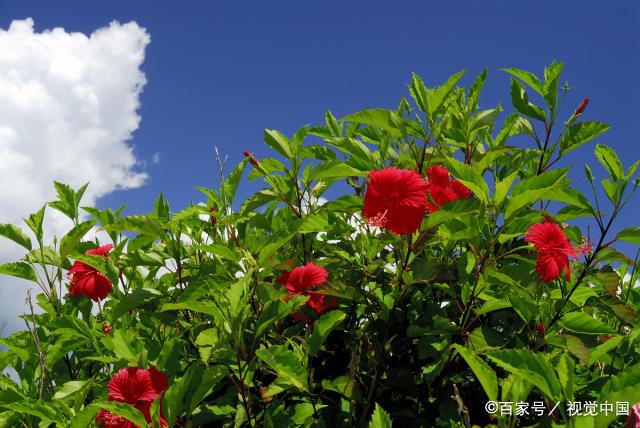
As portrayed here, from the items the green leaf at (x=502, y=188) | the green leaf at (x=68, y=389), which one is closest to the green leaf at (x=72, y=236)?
the green leaf at (x=68, y=389)

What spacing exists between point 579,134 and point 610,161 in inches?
10.8

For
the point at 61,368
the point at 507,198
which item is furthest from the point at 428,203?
the point at 61,368

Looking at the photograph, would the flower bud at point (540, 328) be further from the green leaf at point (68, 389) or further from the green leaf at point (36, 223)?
the green leaf at point (36, 223)

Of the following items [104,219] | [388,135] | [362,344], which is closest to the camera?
[362,344]

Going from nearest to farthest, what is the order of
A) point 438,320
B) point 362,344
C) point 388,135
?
1. point 438,320
2. point 362,344
3. point 388,135

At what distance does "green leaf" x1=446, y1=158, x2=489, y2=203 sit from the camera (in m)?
1.90

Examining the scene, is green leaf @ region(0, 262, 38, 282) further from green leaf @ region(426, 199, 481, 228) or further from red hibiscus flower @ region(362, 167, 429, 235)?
green leaf @ region(426, 199, 481, 228)

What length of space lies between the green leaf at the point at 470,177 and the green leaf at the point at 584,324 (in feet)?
1.91

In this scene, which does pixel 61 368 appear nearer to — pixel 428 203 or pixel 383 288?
pixel 383 288

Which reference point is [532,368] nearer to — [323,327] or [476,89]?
[323,327]

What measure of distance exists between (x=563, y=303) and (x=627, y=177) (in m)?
0.52

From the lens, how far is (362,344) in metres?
2.13

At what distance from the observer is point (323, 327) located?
1.87m

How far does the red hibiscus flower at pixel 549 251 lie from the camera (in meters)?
1.99
